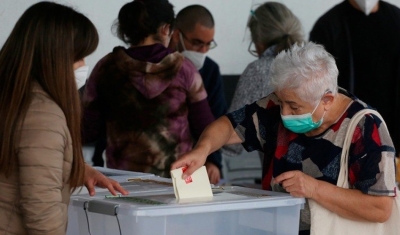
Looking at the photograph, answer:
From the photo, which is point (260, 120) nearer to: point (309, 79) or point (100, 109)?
point (309, 79)

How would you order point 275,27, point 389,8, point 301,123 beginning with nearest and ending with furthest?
point 301,123, point 275,27, point 389,8

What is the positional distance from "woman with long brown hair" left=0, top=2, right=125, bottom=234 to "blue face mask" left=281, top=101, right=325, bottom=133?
705mm

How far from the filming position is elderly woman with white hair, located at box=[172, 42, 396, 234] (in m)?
2.64

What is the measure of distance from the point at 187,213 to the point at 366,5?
2503 mm

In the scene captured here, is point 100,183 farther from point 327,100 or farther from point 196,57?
point 196,57

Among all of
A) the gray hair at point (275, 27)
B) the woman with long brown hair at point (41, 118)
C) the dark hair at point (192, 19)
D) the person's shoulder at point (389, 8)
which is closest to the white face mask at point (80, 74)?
the woman with long brown hair at point (41, 118)

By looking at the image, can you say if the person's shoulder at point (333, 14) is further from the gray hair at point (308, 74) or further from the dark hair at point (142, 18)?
the gray hair at point (308, 74)

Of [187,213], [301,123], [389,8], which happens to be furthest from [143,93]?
[389,8]

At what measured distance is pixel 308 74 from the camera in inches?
106

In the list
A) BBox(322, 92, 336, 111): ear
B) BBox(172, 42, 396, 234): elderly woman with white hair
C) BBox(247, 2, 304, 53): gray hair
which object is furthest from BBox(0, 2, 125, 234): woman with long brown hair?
BBox(247, 2, 304, 53): gray hair

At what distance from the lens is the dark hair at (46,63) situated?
7.47 ft

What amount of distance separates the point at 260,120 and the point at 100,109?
97 cm

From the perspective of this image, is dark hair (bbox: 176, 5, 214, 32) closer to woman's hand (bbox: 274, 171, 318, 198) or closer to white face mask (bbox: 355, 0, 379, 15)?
white face mask (bbox: 355, 0, 379, 15)

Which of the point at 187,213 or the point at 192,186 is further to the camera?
the point at 192,186
